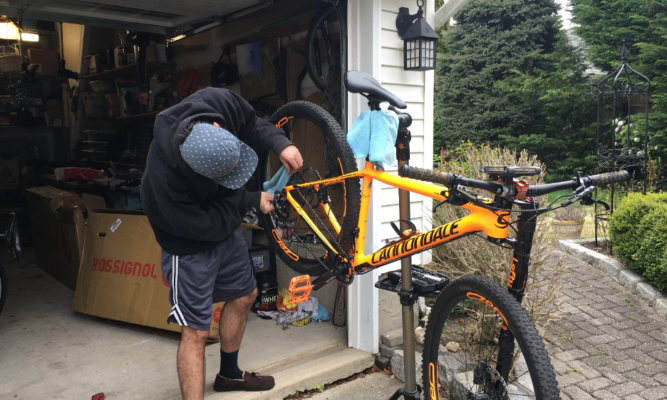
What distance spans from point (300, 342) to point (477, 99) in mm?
9439

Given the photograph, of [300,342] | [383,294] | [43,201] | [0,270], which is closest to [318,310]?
[300,342]

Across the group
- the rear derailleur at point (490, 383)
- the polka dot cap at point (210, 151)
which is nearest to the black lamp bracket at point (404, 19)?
the polka dot cap at point (210, 151)

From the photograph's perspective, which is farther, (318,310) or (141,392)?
(318,310)

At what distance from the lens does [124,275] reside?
11.2ft

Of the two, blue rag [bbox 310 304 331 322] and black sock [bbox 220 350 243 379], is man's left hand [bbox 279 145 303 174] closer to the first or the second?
black sock [bbox 220 350 243 379]

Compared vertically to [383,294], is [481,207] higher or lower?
higher

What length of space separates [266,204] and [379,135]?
0.66 metres

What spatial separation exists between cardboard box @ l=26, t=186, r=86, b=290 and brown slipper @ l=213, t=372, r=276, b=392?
6.59 feet

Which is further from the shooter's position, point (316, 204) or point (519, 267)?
point (316, 204)

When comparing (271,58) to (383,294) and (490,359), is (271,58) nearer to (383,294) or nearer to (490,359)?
(383,294)

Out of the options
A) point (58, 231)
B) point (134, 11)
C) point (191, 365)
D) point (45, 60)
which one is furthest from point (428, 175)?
point (45, 60)

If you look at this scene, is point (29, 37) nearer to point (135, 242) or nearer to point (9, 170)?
point (9, 170)

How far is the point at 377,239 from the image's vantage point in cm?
302

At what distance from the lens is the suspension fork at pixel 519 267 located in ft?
5.28
